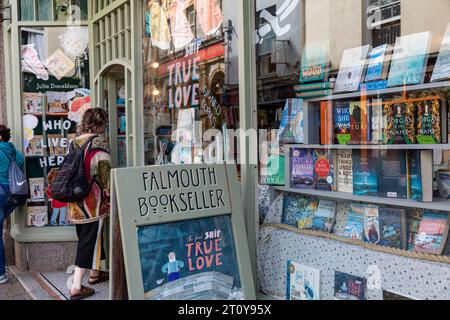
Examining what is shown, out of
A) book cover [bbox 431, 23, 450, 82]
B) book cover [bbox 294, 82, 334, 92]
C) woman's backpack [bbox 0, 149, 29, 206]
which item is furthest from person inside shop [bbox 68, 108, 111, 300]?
book cover [bbox 431, 23, 450, 82]

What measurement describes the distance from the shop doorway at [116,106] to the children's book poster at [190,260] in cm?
261

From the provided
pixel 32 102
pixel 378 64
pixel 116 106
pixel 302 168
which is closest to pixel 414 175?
pixel 378 64

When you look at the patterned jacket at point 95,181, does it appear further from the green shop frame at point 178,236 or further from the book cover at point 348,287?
the book cover at point 348,287

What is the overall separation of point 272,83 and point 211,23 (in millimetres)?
898

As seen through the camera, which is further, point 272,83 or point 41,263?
point 41,263

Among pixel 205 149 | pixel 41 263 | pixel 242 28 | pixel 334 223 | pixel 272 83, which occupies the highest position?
pixel 242 28

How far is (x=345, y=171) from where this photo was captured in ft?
11.6

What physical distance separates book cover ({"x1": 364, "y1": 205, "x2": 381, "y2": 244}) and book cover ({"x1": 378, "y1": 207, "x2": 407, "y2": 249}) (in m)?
0.03

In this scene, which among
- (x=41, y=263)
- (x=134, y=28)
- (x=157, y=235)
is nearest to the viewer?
(x=157, y=235)

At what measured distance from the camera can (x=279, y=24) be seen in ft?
12.8

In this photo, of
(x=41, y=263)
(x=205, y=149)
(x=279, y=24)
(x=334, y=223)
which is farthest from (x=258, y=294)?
(x=41, y=263)

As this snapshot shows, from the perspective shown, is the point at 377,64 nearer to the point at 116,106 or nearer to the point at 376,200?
the point at 376,200

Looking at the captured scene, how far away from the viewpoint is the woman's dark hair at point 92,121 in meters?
4.54

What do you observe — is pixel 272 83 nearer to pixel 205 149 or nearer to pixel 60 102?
pixel 205 149
